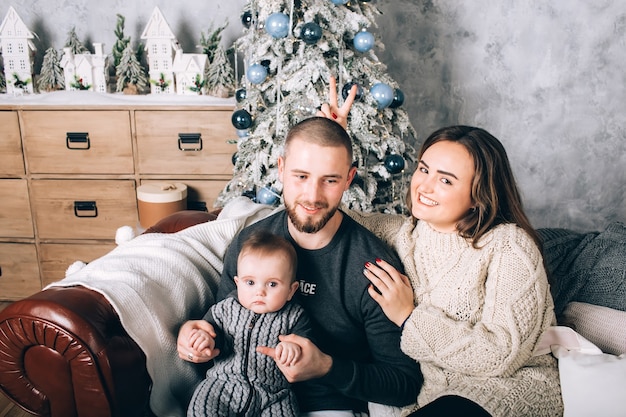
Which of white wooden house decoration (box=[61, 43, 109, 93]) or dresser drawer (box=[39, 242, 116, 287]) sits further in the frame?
dresser drawer (box=[39, 242, 116, 287])

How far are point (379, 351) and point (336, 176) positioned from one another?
1.80 feet

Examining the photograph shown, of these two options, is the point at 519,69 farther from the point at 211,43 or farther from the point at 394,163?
the point at 211,43

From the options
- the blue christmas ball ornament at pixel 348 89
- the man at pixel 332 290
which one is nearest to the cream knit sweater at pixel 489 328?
the man at pixel 332 290

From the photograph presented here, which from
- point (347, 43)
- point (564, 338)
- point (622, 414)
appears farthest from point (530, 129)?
point (622, 414)

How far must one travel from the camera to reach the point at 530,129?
11.0ft

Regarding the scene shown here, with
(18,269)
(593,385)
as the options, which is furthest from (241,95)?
(593,385)

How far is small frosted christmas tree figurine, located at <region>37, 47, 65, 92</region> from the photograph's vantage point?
10.3 ft

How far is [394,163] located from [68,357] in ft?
5.46

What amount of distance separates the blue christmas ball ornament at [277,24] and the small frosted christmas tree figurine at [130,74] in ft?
3.97

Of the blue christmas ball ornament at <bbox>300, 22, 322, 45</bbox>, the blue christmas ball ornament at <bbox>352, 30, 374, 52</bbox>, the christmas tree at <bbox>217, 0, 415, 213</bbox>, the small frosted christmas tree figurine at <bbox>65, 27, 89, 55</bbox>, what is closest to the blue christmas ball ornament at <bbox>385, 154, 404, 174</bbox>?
the christmas tree at <bbox>217, 0, 415, 213</bbox>

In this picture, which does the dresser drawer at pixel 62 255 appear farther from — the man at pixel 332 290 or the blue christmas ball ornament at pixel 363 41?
the blue christmas ball ornament at pixel 363 41

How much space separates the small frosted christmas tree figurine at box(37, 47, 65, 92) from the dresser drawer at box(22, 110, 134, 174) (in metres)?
0.28

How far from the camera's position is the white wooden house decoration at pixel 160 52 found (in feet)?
10.2

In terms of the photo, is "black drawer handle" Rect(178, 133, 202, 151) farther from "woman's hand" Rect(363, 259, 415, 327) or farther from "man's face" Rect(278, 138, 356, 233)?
"woman's hand" Rect(363, 259, 415, 327)
